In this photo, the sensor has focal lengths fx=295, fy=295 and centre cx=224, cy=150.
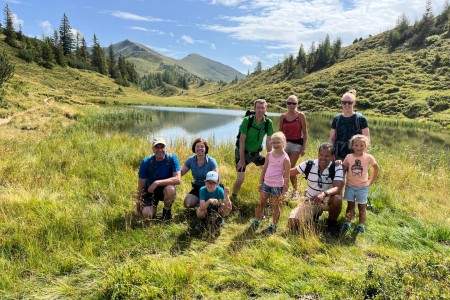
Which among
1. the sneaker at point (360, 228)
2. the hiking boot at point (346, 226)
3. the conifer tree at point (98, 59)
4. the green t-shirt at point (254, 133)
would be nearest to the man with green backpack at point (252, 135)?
the green t-shirt at point (254, 133)

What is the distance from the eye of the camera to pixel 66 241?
13.6ft

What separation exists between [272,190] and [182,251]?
5.90 ft

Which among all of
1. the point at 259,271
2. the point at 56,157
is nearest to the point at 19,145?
the point at 56,157

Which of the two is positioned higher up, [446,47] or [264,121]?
A: [446,47]

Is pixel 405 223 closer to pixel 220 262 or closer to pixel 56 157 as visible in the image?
pixel 220 262

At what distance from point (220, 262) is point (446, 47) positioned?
93894mm

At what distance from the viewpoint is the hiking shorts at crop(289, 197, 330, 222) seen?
15.6ft

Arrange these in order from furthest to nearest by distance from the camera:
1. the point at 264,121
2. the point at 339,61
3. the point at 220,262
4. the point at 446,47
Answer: the point at 339,61 < the point at 446,47 < the point at 264,121 < the point at 220,262

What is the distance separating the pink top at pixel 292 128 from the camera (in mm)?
6457

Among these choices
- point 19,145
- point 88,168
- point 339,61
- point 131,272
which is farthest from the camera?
point 339,61

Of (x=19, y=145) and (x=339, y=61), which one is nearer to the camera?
(x=19, y=145)

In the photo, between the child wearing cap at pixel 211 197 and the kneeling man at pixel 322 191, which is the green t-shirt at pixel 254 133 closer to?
the kneeling man at pixel 322 191

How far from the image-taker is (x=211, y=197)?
196 inches

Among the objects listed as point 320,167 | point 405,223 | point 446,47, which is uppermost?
point 446,47
